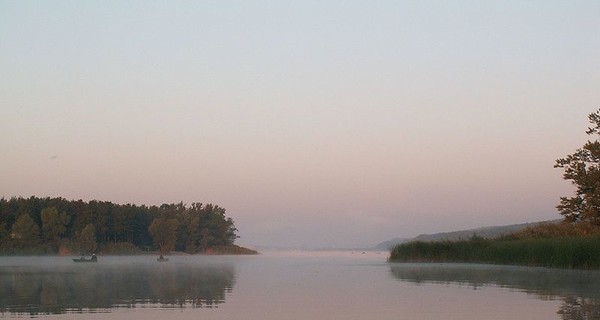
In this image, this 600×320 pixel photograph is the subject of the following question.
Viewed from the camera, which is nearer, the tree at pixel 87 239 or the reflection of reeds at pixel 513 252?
the reflection of reeds at pixel 513 252

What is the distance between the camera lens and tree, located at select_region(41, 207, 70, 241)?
355 feet

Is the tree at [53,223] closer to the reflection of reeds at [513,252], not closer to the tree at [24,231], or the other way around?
the tree at [24,231]

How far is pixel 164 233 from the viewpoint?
12288 cm

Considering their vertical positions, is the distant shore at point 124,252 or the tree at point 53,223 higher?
the tree at point 53,223

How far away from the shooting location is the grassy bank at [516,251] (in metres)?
38.2

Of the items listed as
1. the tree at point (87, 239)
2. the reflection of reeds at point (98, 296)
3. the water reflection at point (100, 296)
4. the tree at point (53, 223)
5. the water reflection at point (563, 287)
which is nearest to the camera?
the water reflection at point (563, 287)

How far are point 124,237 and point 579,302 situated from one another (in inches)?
4323

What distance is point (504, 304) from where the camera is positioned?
19875mm

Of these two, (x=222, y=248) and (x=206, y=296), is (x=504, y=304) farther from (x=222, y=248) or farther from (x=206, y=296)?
(x=222, y=248)

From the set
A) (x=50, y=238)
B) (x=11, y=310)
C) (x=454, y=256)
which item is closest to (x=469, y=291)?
(x=11, y=310)

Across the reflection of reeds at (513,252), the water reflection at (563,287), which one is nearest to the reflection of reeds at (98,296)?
the water reflection at (563,287)

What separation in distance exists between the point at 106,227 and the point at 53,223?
36.7 feet

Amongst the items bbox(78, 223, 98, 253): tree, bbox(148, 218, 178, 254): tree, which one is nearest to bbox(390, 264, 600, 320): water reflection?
bbox(78, 223, 98, 253): tree

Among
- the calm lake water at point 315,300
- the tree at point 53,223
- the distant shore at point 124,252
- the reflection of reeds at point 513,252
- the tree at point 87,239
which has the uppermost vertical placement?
the tree at point 53,223
